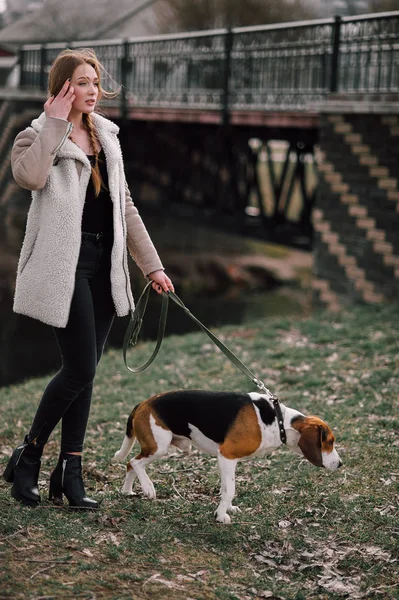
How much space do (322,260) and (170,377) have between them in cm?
519

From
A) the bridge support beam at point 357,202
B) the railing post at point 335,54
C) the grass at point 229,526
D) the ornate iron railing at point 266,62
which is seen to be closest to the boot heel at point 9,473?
the grass at point 229,526

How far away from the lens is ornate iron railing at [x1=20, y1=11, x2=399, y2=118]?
42.8ft

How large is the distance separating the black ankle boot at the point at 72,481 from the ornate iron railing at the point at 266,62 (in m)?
6.05

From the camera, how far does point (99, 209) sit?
182 inches

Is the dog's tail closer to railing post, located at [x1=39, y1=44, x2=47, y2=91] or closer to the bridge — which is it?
the bridge

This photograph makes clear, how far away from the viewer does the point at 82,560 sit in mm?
4258

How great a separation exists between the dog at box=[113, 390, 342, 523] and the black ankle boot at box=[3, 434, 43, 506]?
570 millimetres

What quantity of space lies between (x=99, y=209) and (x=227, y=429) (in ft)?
4.42

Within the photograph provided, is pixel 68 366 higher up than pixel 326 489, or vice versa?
pixel 68 366

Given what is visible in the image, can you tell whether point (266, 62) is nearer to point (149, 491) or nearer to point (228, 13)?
point (149, 491)

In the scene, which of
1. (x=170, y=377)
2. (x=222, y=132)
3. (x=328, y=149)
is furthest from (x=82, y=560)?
(x=222, y=132)

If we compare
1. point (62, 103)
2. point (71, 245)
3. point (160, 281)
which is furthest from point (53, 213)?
point (160, 281)

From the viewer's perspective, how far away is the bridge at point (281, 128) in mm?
12828

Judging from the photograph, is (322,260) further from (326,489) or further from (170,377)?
(326,489)
